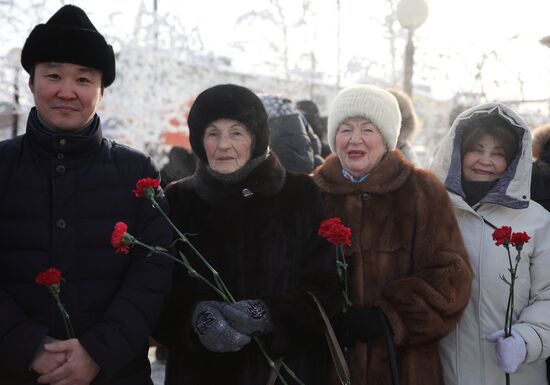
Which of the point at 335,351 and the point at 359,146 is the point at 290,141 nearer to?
the point at 359,146

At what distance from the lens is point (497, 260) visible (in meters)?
2.57

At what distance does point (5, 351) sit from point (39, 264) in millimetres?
304

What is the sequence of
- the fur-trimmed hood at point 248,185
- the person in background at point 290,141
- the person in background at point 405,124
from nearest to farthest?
the fur-trimmed hood at point 248,185, the person in background at point 290,141, the person in background at point 405,124

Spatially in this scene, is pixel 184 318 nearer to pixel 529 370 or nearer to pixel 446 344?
pixel 446 344

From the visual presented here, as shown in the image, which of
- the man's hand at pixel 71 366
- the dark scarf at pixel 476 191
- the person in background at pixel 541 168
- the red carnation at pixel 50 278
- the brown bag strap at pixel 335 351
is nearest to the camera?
the red carnation at pixel 50 278

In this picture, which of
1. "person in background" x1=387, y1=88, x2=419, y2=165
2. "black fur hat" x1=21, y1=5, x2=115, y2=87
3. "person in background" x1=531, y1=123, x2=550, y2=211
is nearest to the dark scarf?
"person in background" x1=531, y1=123, x2=550, y2=211

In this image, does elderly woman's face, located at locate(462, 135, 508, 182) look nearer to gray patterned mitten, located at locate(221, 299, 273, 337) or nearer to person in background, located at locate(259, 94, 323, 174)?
gray patterned mitten, located at locate(221, 299, 273, 337)

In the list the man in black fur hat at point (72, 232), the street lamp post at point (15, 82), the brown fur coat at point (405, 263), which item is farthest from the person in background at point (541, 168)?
the street lamp post at point (15, 82)

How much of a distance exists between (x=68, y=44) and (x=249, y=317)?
3.95 feet

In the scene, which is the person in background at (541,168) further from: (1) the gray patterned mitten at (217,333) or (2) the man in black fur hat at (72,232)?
(2) the man in black fur hat at (72,232)

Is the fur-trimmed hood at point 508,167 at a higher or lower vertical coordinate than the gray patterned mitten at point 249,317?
higher

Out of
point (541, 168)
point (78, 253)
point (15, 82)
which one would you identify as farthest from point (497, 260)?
point (15, 82)

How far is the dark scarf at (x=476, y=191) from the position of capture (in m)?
2.74

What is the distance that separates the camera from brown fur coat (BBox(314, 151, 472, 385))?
7.95 feet
